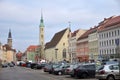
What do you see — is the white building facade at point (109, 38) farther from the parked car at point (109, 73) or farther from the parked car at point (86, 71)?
the parked car at point (109, 73)

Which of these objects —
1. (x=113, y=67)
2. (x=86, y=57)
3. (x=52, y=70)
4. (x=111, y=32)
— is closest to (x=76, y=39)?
(x=86, y=57)

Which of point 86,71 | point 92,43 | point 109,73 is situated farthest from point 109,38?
point 109,73

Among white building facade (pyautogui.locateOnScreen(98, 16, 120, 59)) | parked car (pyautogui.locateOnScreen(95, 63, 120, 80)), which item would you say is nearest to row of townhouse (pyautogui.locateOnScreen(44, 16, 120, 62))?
white building facade (pyautogui.locateOnScreen(98, 16, 120, 59))

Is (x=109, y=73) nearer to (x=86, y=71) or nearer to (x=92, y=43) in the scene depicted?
(x=86, y=71)

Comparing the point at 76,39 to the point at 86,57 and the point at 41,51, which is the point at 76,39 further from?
the point at 41,51

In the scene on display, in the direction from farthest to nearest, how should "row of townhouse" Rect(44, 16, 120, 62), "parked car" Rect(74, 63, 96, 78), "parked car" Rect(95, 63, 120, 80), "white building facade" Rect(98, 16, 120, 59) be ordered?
"row of townhouse" Rect(44, 16, 120, 62), "white building facade" Rect(98, 16, 120, 59), "parked car" Rect(74, 63, 96, 78), "parked car" Rect(95, 63, 120, 80)

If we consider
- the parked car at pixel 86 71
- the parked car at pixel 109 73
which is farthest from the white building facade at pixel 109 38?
the parked car at pixel 109 73

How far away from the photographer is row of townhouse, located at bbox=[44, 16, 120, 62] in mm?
97562

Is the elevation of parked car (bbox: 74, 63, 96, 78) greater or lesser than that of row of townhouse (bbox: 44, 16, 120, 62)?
lesser

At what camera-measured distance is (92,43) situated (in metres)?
118

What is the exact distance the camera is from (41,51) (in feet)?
627

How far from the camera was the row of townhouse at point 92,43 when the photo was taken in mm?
97562

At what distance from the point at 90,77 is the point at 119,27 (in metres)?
Result: 56.0

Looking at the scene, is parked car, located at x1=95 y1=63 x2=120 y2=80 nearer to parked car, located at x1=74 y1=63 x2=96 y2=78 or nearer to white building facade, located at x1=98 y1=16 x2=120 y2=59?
parked car, located at x1=74 y1=63 x2=96 y2=78
